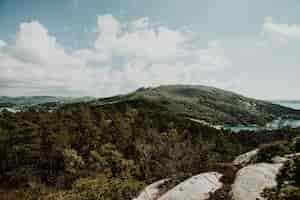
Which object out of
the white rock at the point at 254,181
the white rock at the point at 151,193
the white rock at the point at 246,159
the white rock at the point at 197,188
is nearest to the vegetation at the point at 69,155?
the white rock at the point at 246,159

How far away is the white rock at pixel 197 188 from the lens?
11414mm

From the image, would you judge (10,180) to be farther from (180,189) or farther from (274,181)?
(274,181)

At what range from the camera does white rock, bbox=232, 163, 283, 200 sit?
402 inches

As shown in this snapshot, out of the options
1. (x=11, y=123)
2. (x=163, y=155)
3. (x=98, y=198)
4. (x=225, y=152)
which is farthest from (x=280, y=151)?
(x=225, y=152)

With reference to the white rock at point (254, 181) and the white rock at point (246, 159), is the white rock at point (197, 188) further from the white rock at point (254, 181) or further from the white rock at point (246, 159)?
the white rock at point (246, 159)

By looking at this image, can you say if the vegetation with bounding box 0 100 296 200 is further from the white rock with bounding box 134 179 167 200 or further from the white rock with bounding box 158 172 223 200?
the white rock with bounding box 158 172 223 200

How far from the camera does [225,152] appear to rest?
7750 cm

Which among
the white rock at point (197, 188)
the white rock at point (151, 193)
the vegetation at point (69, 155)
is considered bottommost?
the vegetation at point (69, 155)

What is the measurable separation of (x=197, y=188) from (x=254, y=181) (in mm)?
2880

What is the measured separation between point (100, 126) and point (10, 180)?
20.7 metres

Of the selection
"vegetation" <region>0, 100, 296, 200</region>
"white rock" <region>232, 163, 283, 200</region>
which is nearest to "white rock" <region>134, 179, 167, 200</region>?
→ "white rock" <region>232, 163, 283, 200</region>

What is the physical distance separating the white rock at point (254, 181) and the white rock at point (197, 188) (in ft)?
3.81

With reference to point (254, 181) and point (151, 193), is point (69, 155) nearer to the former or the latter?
point (151, 193)

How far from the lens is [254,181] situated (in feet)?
36.6
